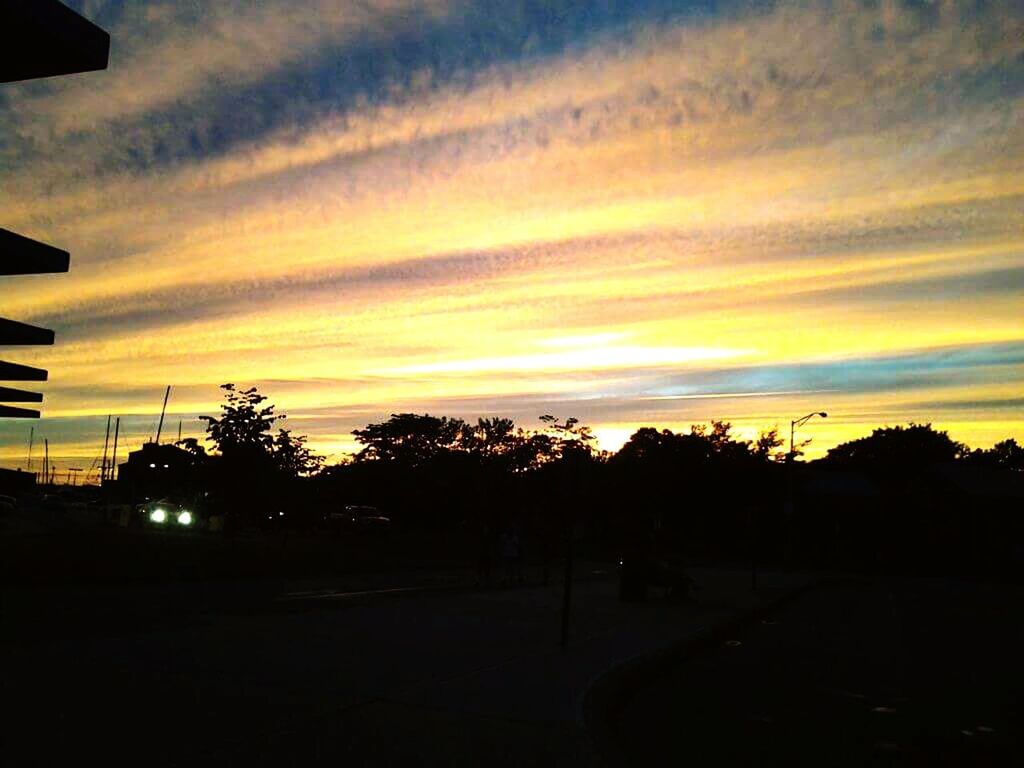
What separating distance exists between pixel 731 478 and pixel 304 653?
55.4 metres

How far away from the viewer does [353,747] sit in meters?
6.47

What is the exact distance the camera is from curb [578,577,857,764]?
25.1 ft

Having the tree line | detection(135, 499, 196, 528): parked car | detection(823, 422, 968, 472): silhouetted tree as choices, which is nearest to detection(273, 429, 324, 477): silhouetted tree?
the tree line

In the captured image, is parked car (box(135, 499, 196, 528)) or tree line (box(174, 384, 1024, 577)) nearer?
tree line (box(174, 384, 1024, 577))

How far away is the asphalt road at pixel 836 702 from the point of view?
7773mm

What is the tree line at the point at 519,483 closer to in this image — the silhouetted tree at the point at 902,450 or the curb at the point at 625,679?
the curb at the point at 625,679

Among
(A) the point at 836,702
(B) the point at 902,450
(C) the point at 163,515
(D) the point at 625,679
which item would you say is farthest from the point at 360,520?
(B) the point at 902,450

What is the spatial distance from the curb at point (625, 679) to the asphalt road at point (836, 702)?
13 cm

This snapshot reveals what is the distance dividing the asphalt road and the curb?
0.13 meters

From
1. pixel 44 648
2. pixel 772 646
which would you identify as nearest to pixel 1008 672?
pixel 772 646

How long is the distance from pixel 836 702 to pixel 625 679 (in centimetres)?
222

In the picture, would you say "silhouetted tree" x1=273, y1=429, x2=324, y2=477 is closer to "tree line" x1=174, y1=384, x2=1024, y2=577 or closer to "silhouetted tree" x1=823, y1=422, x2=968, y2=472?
"tree line" x1=174, y1=384, x2=1024, y2=577

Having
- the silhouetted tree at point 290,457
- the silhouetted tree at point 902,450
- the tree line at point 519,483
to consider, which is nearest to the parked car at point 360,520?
the tree line at point 519,483

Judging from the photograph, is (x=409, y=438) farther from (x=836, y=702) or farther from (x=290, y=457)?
(x=836, y=702)
